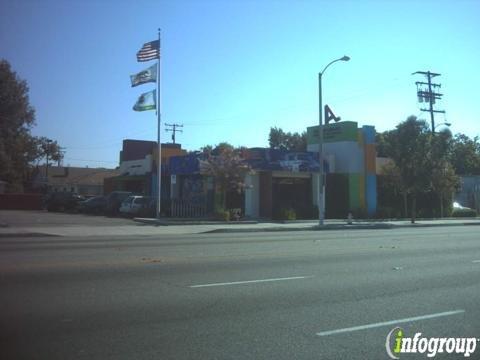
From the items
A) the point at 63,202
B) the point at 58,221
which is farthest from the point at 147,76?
the point at 63,202

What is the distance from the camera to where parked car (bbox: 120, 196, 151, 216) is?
3900 cm

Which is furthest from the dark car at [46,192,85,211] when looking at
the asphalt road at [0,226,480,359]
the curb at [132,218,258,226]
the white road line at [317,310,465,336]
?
the white road line at [317,310,465,336]

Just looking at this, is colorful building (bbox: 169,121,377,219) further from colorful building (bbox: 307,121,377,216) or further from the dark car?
the dark car

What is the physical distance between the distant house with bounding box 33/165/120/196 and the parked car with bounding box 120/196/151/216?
47.0 m

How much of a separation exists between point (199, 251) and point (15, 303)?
833 centimetres

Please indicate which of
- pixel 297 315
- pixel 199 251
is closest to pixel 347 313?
pixel 297 315

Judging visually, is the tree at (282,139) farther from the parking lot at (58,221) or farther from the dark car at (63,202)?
the parking lot at (58,221)

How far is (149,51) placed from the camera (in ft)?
112

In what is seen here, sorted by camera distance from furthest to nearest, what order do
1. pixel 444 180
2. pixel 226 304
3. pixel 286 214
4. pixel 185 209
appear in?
1. pixel 444 180
2. pixel 185 209
3. pixel 286 214
4. pixel 226 304

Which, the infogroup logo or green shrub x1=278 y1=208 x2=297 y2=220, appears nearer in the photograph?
the infogroup logo

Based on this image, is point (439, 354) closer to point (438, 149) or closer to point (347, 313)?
point (347, 313)

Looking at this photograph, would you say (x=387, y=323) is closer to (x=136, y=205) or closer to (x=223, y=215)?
(x=223, y=215)

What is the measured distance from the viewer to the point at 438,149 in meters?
40.7

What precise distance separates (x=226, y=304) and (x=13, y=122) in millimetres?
52517
